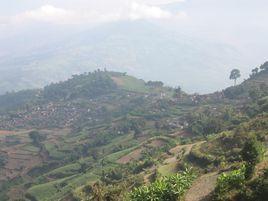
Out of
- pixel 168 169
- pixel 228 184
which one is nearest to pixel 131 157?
pixel 168 169

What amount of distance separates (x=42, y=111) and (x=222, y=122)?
11596cm

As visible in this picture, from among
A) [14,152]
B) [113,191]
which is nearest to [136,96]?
[14,152]

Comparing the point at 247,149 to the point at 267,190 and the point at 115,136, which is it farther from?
the point at 115,136

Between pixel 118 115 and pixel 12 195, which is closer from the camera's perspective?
pixel 12 195

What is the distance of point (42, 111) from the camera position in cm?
18775

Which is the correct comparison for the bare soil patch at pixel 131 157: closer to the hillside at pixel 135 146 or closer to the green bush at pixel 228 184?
the hillside at pixel 135 146

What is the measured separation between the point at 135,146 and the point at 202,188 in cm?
6630

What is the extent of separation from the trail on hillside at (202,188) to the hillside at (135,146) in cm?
10

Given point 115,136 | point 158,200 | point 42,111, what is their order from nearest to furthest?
point 158,200
point 115,136
point 42,111

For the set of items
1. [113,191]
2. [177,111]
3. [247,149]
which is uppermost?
[247,149]

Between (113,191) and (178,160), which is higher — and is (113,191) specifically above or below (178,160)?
above

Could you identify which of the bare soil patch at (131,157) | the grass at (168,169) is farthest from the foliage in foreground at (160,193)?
the bare soil patch at (131,157)

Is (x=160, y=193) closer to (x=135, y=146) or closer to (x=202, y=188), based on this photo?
(x=202, y=188)

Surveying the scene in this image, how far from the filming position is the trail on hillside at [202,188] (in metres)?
37.0
